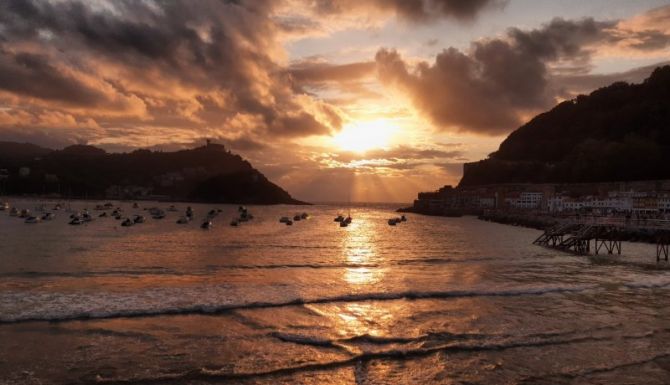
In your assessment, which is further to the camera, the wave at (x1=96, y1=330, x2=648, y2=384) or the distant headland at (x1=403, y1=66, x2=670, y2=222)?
the distant headland at (x1=403, y1=66, x2=670, y2=222)

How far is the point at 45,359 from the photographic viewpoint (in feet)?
48.6

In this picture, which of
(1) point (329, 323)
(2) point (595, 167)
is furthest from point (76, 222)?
(2) point (595, 167)

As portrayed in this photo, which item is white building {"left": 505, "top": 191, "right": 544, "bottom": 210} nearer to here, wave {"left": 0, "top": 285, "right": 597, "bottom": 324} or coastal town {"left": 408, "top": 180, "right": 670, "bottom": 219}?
coastal town {"left": 408, "top": 180, "right": 670, "bottom": 219}

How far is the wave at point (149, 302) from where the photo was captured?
20188mm

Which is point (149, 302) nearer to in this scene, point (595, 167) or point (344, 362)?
point (344, 362)

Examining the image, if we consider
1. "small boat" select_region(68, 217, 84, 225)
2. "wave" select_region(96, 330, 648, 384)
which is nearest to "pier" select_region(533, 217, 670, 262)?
"wave" select_region(96, 330, 648, 384)

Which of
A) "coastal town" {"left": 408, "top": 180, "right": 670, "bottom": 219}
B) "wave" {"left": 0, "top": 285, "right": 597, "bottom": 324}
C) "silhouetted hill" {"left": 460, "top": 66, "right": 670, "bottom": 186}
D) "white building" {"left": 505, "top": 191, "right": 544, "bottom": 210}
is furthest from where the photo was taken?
"white building" {"left": 505, "top": 191, "right": 544, "bottom": 210}

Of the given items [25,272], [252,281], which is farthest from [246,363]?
[25,272]

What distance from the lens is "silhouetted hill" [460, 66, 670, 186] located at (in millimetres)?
121688

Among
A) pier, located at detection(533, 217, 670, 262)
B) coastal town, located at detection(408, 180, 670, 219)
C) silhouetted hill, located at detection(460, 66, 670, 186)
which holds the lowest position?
pier, located at detection(533, 217, 670, 262)

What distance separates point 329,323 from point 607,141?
Answer: 15936cm

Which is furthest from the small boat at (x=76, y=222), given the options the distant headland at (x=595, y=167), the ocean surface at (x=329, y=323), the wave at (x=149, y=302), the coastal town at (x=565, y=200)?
the coastal town at (x=565, y=200)

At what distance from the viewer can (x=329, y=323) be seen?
64.5 feet

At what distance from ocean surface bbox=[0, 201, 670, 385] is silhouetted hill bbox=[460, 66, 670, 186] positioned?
323 ft
